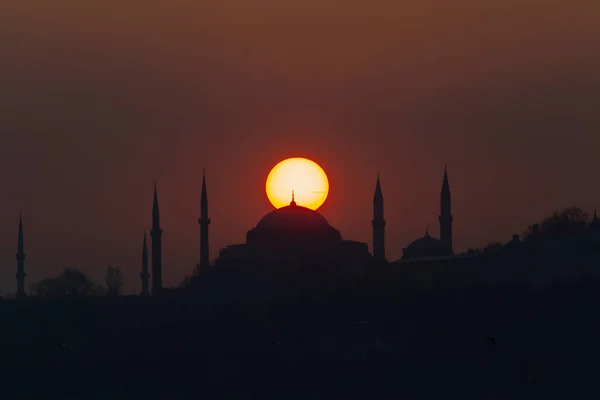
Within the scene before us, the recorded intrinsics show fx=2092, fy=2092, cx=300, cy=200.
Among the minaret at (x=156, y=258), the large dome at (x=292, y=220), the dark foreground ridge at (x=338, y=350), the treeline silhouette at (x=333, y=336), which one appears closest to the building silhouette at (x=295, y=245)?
the large dome at (x=292, y=220)

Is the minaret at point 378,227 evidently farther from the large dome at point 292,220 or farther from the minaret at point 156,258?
the minaret at point 156,258

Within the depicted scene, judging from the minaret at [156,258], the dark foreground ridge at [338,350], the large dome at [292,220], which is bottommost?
the dark foreground ridge at [338,350]

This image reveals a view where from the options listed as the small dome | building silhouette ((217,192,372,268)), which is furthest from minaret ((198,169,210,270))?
the small dome

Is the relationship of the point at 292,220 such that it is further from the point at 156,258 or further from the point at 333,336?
the point at 333,336

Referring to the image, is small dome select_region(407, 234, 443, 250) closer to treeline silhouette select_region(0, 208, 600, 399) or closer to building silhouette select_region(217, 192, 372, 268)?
building silhouette select_region(217, 192, 372, 268)

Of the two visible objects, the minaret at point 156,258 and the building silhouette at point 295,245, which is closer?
the building silhouette at point 295,245

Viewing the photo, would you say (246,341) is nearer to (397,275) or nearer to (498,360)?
(498,360)

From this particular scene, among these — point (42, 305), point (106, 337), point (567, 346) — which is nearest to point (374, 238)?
point (42, 305)
